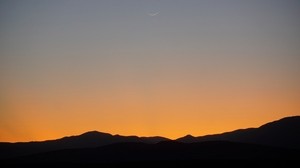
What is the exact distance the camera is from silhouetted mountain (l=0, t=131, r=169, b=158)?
129875mm

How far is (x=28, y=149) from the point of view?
131m

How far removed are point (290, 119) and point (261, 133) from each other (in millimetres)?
7871

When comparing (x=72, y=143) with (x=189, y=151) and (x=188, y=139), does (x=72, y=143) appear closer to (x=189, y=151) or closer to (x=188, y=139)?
(x=188, y=139)

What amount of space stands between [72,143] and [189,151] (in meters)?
69.0

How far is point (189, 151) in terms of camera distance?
79188 mm

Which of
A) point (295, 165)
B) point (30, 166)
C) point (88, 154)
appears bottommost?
point (295, 165)

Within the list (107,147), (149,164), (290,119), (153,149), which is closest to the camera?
(149,164)

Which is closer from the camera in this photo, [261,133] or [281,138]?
[281,138]

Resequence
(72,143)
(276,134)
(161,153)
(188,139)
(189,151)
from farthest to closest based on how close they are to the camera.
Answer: (188,139), (72,143), (276,134), (161,153), (189,151)

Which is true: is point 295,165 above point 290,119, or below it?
below

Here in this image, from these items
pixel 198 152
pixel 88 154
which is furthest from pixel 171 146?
pixel 88 154

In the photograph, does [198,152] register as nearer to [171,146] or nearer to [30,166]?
[171,146]

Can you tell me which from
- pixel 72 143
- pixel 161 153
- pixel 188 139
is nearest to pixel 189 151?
pixel 161 153

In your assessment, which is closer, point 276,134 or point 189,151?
point 189,151
